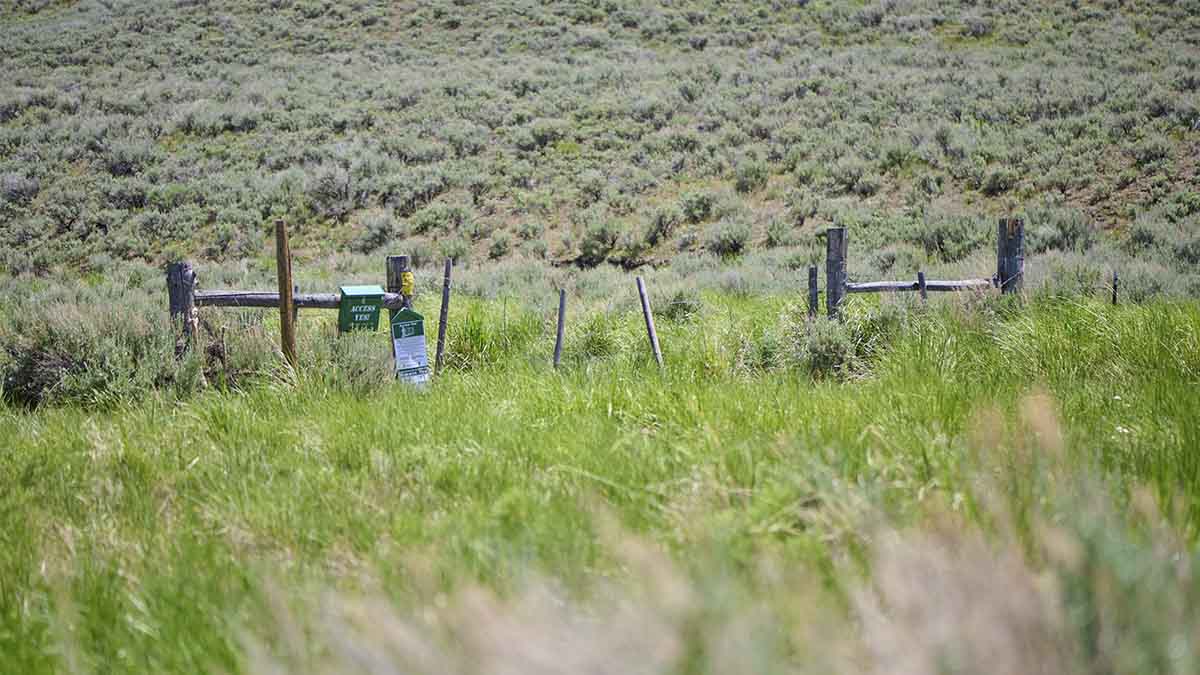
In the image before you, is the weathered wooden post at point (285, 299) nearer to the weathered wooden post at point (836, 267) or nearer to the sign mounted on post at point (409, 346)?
the sign mounted on post at point (409, 346)

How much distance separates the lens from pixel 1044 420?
1.71m

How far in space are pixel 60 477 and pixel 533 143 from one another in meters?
25.5

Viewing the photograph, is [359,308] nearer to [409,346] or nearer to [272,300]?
[409,346]

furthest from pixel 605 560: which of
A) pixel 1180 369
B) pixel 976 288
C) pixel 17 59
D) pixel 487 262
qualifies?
pixel 17 59

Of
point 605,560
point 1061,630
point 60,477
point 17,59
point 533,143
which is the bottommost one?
point 60,477

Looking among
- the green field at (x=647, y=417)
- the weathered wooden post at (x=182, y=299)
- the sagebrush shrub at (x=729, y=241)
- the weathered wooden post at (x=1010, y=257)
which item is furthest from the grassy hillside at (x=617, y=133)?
the weathered wooden post at (x=182, y=299)

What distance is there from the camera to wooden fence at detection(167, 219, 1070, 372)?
7234mm

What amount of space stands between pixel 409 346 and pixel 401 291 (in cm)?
123

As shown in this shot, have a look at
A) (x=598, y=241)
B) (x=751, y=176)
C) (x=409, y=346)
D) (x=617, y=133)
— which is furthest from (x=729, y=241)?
(x=409, y=346)

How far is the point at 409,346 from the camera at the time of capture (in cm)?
675

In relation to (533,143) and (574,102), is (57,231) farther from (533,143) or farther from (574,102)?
(574,102)

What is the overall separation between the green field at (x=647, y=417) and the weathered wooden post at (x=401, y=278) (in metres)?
0.83

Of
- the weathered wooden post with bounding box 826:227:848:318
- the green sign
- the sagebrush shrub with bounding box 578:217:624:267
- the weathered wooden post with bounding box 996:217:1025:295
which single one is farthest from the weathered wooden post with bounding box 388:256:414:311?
the sagebrush shrub with bounding box 578:217:624:267

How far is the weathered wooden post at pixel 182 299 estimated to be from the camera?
24.6 ft
